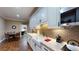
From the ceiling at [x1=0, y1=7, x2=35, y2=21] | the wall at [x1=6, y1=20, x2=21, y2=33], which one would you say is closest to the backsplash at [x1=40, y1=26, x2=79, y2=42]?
the ceiling at [x1=0, y1=7, x2=35, y2=21]

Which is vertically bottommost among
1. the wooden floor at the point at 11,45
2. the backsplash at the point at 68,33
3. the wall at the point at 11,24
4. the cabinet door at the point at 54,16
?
the wooden floor at the point at 11,45

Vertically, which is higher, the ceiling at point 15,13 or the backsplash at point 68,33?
the ceiling at point 15,13

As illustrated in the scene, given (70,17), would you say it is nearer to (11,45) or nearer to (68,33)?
(68,33)

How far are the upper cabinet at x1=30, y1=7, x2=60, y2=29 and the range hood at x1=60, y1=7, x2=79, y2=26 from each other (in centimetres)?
15

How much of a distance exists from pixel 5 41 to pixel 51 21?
2.98 ft

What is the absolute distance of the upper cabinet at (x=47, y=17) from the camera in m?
1.64

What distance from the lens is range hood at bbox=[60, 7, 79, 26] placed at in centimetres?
123

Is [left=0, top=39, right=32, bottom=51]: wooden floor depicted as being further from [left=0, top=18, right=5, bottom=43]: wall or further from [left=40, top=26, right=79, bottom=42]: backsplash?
[left=40, top=26, right=79, bottom=42]: backsplash

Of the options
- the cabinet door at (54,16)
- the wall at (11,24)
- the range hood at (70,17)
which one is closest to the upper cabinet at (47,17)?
the cabinet door at (54,16)

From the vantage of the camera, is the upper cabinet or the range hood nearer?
the range hood

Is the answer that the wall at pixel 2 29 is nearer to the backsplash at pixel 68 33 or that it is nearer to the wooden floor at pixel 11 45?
the wooden floor at pixel 11 45

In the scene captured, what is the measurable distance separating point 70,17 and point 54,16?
15.8 inches

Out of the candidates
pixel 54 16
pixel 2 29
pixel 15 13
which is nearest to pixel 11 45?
pixel 2 29
